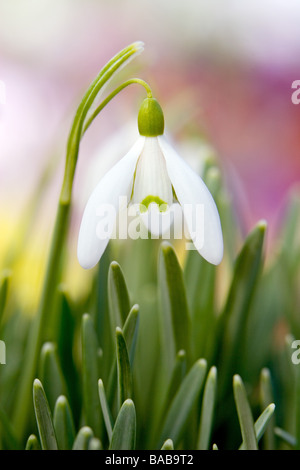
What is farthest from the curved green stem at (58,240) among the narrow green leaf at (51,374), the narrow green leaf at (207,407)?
the narrow green leaf at (207,407)

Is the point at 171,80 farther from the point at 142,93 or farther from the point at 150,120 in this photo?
the point at 150,120

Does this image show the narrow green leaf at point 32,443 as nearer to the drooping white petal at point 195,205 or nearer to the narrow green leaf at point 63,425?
the narrow green leaf at point 63,425

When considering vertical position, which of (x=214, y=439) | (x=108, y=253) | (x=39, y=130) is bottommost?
(x=214, y=439)

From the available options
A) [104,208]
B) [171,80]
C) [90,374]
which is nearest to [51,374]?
[90,374]

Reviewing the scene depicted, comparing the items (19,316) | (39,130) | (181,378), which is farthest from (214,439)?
(39,130)

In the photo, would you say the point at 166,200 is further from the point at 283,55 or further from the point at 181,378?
the point at 283,55

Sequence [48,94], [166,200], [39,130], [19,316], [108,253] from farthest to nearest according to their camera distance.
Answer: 1. [48,94]
2. [39,130]
3. [19,316]
4. [108,253]
5. [166,200]
